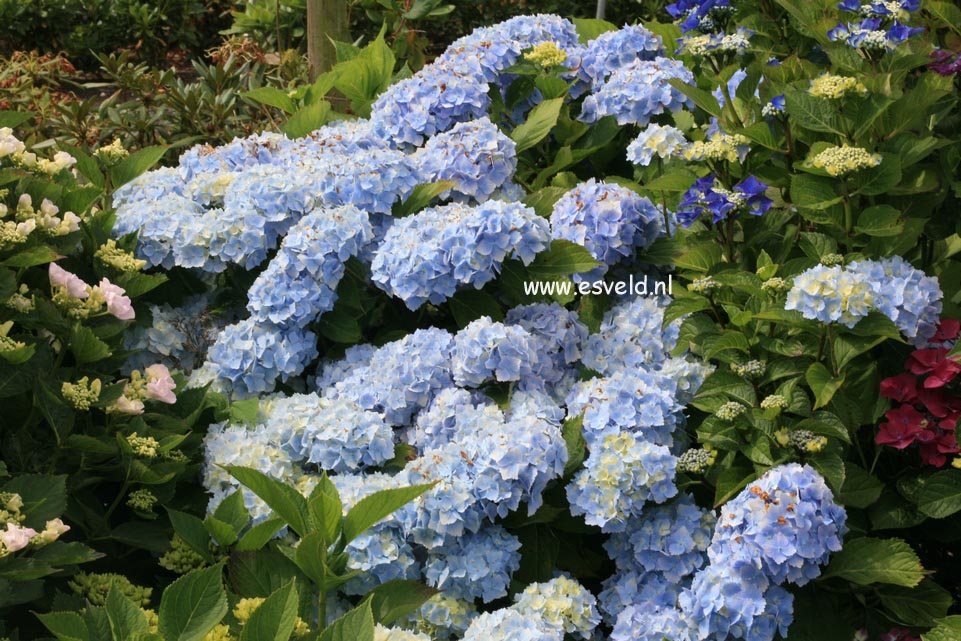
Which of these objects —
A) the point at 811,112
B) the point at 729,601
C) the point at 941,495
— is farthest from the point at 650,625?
the point at 811,112

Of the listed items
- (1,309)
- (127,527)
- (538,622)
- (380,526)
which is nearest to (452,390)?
(380,526)

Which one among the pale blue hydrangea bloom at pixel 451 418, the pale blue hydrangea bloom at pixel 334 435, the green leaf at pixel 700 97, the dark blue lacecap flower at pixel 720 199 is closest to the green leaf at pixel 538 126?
the green leaf at pixel 700 97

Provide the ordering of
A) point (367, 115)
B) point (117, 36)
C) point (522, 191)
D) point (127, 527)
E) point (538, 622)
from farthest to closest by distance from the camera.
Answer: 1. point (117, 36)
2. point (367, 115)
3. point (522, 191)
4. point (127, 527)
5. point (538, 622)

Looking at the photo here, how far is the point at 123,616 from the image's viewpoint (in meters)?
1.51

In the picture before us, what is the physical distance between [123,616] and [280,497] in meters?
0.54

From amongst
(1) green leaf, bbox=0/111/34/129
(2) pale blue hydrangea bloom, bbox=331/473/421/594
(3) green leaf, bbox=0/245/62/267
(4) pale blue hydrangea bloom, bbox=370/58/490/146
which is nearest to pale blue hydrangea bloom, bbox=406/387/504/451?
(2) pale blue hydrangea bloom, bbox=331/473/421/594

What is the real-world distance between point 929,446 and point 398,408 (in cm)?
120

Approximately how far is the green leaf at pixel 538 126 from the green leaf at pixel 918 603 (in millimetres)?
1598

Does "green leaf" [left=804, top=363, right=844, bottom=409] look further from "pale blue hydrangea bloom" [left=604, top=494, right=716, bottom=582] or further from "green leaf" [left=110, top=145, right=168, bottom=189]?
"green leaf" [left=110, top=145, right=168, bottom=189]

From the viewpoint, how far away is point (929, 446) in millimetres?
2387

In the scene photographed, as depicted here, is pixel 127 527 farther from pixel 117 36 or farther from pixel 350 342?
pixel 117 36

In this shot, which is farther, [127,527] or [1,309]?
[127,527]

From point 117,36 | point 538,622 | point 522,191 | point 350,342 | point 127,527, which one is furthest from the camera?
point 117,36

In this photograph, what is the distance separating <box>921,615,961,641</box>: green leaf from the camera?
84.5 inches
